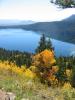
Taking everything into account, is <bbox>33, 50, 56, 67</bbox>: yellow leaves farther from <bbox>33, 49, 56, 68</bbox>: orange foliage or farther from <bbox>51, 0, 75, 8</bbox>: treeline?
<bbox>51, 0, 75, 8</bbox>: treeline

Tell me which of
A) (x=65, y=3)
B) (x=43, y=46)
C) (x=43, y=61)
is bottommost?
(x=43, y=46)

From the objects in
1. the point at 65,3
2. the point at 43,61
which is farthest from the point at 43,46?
the point at 65,3

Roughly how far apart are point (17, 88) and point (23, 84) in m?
0.70

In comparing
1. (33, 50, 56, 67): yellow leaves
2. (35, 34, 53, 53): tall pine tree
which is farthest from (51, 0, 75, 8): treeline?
(35, 34, 53, 53): tall pine tree

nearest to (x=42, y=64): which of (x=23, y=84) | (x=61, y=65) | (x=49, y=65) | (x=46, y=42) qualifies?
(x=49, y=65)

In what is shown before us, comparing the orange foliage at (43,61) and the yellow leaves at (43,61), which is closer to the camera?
the orange foliage at (43,61)

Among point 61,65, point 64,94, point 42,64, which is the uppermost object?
point 64,94

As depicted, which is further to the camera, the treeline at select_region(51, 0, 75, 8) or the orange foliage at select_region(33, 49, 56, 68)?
the orange foliage at select_region(33, 49, 56, 68)

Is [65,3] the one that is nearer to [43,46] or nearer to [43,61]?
[43,61]

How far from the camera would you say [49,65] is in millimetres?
87500

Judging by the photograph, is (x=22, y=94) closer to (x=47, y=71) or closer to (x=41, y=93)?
(x=41, y=93)

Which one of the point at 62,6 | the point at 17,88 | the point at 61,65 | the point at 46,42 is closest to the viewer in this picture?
the point at 17,88

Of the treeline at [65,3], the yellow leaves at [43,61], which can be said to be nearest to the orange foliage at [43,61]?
the yellow leaves at [43,61]

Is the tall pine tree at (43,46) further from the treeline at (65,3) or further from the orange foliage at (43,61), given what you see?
the treeline at (65,3)
